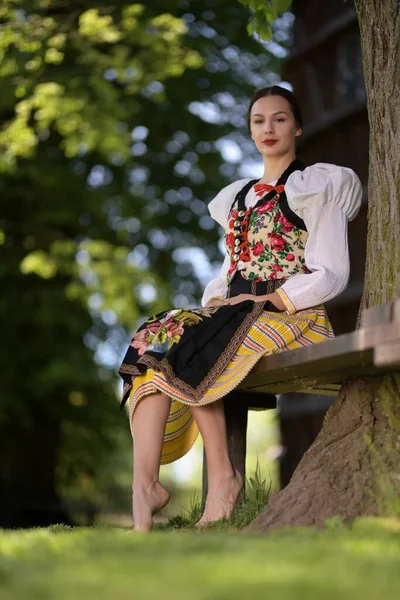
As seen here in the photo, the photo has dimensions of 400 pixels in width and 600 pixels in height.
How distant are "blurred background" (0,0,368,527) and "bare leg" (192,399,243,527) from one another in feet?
20.8

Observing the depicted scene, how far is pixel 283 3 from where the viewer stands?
5.23 m

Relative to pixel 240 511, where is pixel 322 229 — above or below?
above

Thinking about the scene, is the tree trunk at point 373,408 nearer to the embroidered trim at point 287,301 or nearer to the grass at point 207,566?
the embroidered trim at point 287,301

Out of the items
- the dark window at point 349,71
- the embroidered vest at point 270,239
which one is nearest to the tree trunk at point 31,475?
the dark window at point 349,71

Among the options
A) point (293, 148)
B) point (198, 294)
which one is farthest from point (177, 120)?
point (293, 148)

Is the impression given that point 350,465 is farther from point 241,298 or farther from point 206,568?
point 206,568

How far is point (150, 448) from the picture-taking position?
382 cm

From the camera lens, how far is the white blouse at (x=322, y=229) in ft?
12.6

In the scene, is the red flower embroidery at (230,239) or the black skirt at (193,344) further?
the red flower embroidery at (230,239)

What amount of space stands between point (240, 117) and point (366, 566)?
441 inches

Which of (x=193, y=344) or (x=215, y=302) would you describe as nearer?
(x=193, y=344)

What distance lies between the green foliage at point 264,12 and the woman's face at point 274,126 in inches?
44.7

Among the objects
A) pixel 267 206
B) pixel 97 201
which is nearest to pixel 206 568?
pixel 267 206

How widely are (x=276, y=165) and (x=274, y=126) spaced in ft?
0.54
